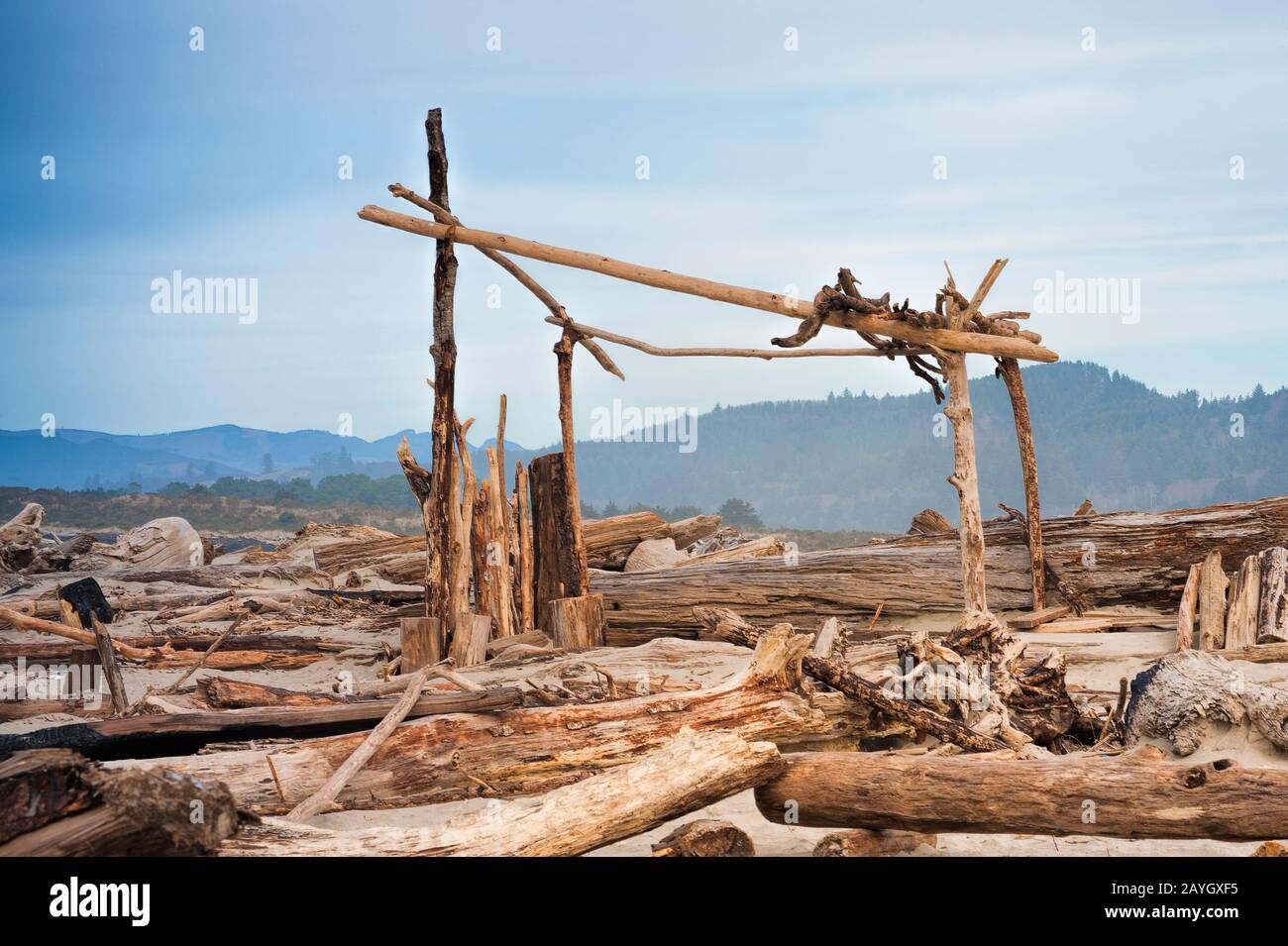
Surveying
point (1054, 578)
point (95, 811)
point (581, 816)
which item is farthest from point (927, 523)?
point (95, 811)

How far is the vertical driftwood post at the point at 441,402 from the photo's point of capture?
28.8 ft

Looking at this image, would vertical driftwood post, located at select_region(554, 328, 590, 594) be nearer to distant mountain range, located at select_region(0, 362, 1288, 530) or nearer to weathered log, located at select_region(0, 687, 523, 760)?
weathered log, located at select_region(0, 687, 523, 760)

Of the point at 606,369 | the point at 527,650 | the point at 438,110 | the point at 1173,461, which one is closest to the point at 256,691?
the point at 527,650

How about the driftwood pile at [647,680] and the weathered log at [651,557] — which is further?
the weathered log at [651,557]

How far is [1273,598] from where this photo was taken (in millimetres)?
8094

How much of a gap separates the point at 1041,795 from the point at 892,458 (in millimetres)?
56475

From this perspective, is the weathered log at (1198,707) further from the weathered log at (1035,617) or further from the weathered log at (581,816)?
the weathered log at (1035,617)

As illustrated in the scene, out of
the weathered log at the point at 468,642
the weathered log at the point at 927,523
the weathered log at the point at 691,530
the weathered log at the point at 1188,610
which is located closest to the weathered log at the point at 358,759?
the weathered log at the point at 468,642

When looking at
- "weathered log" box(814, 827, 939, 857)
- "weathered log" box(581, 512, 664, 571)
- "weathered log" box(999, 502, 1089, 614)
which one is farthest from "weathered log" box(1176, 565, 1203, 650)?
"weathered log" box(581, 512, 664, 571)

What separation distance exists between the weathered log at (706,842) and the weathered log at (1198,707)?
279 cm

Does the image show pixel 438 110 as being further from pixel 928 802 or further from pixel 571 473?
Result: pixel 928 802

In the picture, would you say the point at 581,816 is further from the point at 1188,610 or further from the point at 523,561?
the point at 1188,610
